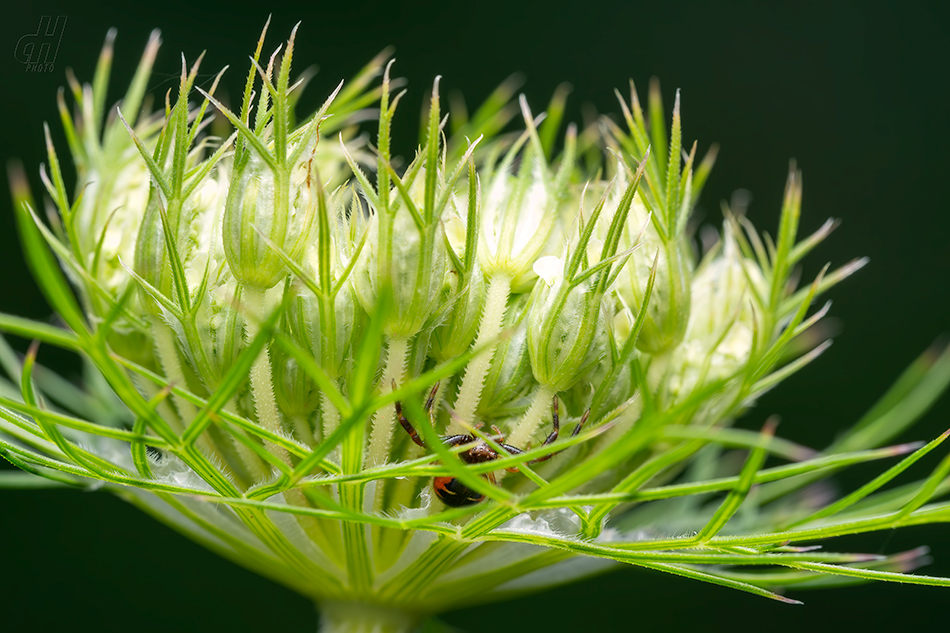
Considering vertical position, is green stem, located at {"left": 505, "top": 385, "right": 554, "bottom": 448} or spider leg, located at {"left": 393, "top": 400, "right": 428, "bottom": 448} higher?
green stem, located at {"left": 505, "top": 385, "right": 554, "bottom": 448}

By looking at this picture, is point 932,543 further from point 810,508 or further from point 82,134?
point 82,134

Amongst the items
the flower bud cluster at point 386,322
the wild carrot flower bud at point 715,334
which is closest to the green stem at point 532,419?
the flower bud cluster at point 386,322

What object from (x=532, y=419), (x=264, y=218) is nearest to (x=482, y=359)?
(x=532, y=419)

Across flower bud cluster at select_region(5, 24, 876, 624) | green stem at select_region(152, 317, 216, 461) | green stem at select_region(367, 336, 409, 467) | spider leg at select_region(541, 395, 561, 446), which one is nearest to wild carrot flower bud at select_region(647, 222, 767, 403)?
flower bud cluster at select_region(5, 24, 876, 624)

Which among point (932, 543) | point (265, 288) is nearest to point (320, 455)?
point (265, 288)

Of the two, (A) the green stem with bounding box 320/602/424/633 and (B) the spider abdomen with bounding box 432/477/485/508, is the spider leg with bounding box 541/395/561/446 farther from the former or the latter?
(A) the green stem with bounding box 320/602/424/633

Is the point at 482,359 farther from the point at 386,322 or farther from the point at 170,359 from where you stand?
the point at 170,359

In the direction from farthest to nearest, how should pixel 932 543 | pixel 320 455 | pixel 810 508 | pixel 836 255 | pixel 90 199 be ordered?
pixel 836 255 < pixel 932 543 < pixel 810 508 < pixel 90 199 < pixel 320 455
